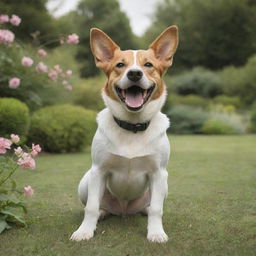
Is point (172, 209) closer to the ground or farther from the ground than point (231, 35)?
closer to the ground

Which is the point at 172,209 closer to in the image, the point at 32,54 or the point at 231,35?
the point at 32,54

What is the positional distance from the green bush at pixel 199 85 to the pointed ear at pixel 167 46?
23.1 metres

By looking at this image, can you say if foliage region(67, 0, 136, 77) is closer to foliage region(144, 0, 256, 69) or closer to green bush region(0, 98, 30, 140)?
foliage region(144, 0, 256, 69)

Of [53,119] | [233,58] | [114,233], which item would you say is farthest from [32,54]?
[233,58]

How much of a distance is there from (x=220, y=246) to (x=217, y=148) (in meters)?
7.62

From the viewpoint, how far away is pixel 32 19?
14.7 m

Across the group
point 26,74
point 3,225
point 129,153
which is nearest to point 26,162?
point 3,225

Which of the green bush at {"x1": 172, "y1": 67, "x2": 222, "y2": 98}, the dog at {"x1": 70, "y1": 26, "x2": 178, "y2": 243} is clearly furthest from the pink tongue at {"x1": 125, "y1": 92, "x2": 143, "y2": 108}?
the green bush at {"x1": 172, "y1": 67, "x2": 222, "y2": 98}

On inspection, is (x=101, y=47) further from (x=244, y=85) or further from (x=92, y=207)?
(x=244, y=85)

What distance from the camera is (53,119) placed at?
9383 mm

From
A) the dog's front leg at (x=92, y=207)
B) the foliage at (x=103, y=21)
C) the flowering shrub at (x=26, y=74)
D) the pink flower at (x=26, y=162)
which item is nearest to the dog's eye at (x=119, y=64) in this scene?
the dog's front leg at (x=92, y=207)

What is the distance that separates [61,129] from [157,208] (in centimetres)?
616

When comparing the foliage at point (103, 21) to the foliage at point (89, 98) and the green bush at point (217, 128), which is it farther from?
the green bush at point (217, 128)

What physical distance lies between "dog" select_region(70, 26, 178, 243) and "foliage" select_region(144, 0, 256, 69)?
31685mm
